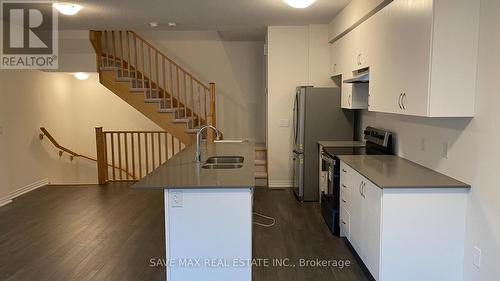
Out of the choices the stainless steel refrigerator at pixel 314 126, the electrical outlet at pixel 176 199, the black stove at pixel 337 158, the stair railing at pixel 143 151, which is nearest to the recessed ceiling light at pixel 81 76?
the stair railing at pixel 143 151

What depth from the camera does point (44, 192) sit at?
591cm

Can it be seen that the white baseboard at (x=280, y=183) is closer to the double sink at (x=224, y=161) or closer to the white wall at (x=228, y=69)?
the white wall at (x=228, y=69)

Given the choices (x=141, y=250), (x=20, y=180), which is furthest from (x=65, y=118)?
(x=141, y=250)

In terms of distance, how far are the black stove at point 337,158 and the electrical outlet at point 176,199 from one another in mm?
1932

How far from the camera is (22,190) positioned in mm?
5777

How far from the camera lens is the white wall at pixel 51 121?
5523 millimetres

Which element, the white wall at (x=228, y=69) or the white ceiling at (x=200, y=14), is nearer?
the white ceiling at (x=200, y=14)

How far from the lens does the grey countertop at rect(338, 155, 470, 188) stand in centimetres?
263

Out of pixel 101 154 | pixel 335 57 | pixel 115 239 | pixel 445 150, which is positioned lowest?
pixel 115 239

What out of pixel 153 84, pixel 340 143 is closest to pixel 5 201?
pixel 153 84

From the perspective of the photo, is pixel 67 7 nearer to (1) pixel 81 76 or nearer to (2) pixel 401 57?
(1) pixel 81 76

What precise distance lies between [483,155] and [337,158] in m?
1.66

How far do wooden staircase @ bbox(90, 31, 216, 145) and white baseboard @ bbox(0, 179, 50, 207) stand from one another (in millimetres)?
1971

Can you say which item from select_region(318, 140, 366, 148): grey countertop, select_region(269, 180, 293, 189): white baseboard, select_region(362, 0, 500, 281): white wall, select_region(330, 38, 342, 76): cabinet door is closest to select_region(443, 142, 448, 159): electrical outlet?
select_region(362, 0, 500, 281): white wall
